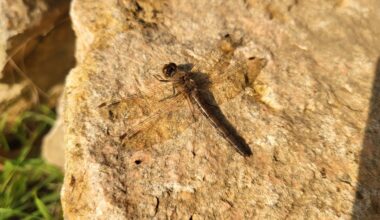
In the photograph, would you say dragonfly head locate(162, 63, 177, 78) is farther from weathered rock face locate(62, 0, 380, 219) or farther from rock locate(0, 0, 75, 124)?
rock locate(0, 0, 75, 124)

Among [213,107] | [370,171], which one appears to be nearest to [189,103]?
[213,107]

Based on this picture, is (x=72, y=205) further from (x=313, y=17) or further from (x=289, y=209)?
(x=313, y=17)

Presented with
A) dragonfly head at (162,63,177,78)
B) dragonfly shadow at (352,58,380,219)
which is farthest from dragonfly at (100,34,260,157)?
dragonfly shadow at (352,58,380,219)

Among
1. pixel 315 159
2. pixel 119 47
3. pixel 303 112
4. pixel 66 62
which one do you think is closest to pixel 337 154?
pixel 315 159

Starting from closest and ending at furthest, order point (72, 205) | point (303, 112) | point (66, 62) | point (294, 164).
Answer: point (72, 205)
point (294, 164)
point (303, 112)
point (66, 62)

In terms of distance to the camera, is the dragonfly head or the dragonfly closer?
the dragonfly

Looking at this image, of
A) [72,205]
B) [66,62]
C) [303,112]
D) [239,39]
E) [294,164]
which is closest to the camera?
[72,205]
